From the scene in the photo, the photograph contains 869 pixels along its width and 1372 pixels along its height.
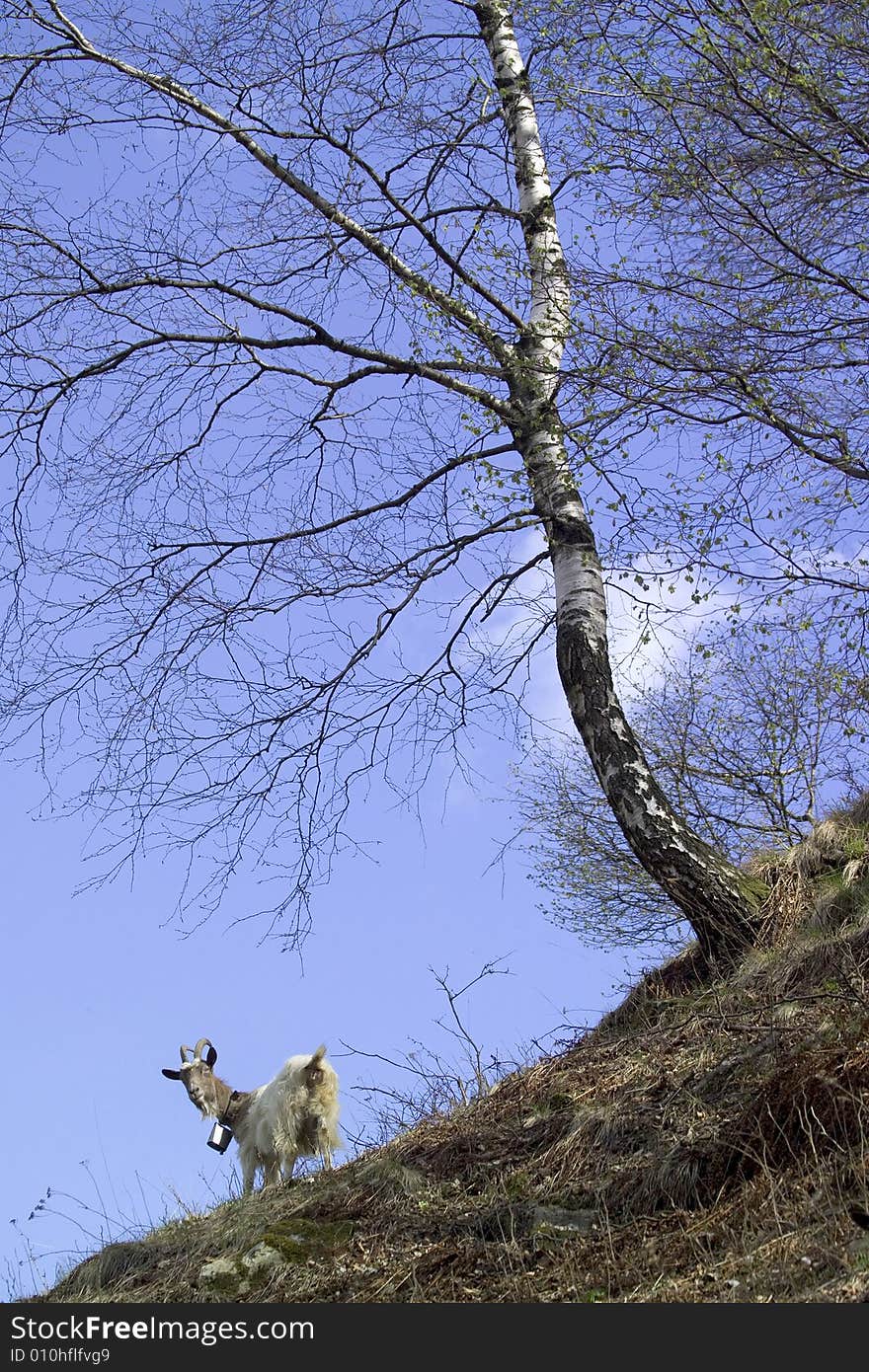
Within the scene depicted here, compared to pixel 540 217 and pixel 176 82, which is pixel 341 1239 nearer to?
pixel 540 217

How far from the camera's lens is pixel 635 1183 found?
6945 millimetres

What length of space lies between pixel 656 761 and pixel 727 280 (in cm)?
765

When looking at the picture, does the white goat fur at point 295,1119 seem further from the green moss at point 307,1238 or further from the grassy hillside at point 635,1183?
the green moss at point 307,1238

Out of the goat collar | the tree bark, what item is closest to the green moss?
the tree bark

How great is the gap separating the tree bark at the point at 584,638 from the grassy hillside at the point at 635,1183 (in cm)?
50

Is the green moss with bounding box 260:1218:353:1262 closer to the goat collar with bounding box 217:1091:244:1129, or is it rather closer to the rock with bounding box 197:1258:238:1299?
the rock with bounding box 197:1258:238:1299

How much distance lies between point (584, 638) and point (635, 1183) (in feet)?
14.7

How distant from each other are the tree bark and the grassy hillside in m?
0.50

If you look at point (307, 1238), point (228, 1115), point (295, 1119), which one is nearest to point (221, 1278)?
point (307, 1238)

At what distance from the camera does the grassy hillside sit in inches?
237

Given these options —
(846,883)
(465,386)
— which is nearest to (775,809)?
(846,883)

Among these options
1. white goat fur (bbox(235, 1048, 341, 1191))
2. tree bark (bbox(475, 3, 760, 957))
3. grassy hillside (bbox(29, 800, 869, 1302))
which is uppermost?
Answer: tree bark (bbox(475, 3, 760, 957))

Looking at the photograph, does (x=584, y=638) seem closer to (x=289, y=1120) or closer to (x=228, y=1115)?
(x=289, y=1120)

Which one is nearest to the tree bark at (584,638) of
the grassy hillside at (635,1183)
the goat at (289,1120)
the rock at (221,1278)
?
the grassy hillside at (635,1183)
